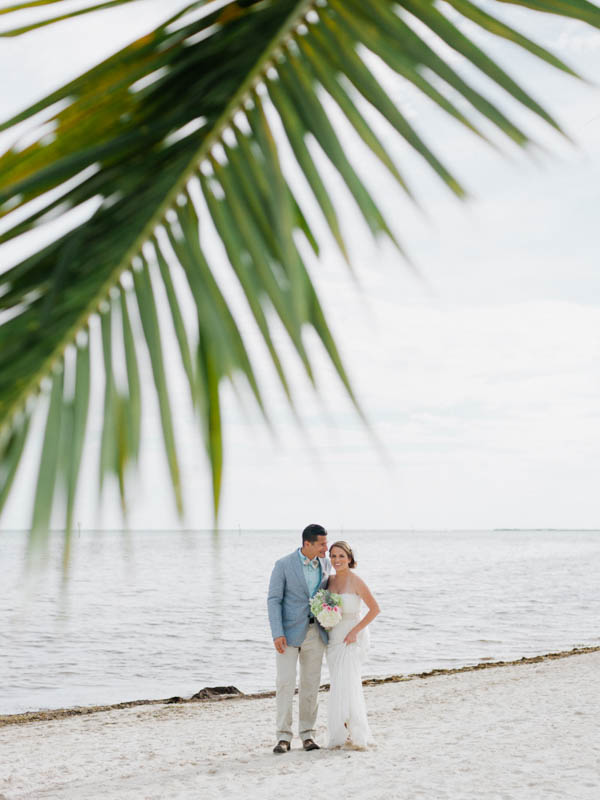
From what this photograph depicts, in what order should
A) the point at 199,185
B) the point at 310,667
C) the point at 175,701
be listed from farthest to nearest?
1. the point at 175,701
2. the point at 310,667
3. the point at 199,185

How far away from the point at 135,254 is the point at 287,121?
152 millimetres

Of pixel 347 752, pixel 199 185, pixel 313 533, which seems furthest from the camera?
pixel 347 752

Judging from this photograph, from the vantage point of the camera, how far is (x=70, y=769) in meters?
9.09

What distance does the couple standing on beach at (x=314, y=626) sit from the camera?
311 inches

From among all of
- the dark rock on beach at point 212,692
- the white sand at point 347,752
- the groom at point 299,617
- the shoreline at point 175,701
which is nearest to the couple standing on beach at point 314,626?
the groom at point 299,617

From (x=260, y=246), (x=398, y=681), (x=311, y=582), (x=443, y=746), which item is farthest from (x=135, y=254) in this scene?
(x=398, y=681)

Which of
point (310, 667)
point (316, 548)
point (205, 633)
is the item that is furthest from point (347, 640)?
point (205, 633)

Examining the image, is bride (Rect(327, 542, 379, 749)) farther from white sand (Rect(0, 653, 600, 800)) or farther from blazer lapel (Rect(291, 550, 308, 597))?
white sand (Rect(0, 653, 600, 800))

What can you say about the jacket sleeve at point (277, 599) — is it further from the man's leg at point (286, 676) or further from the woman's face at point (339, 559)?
the woman's face at point (339, 559)

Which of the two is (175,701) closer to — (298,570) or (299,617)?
(299,617)

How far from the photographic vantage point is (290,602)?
7.93m

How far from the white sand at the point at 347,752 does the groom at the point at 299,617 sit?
2.60ft

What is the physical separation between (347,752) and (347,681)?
36.2 inches

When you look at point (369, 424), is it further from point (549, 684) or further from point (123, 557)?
point (549, 684)
